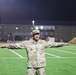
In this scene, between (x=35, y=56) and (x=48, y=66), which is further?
(x=48, y=66)

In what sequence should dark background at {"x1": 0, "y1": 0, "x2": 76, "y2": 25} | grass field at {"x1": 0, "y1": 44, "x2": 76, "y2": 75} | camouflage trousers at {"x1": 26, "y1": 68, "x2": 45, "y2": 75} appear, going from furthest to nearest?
1. dark background at {"x1": 0, "y1": 0, "x2": 76, "y2": 25}
2. grass field at {"x1": 0, "y1": 44, "x2": 76, "y2": 75}
3. camouflage trousers at {"x1": 26, "y1": 68, "x2": 45, "y2": 75}

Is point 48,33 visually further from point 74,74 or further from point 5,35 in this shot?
point 74,74

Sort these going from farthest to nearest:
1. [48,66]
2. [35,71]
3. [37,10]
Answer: [37,10] < [48,66] < [35,71]

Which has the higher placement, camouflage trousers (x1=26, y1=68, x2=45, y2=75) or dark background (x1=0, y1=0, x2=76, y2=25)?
dark background (x1=0, y1=0, x2=76, y2=25)

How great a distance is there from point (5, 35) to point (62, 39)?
63.2ft

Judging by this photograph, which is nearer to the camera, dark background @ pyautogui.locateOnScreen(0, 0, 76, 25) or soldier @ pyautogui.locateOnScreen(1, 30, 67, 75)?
soldier @ pyautogui.locateOnScreen(1, 30, 67, 75)

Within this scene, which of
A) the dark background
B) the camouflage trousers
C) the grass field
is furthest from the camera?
the dark background

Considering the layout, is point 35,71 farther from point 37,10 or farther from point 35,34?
point 37,10

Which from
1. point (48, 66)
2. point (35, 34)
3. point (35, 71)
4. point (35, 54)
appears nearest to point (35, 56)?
point (35, 54)

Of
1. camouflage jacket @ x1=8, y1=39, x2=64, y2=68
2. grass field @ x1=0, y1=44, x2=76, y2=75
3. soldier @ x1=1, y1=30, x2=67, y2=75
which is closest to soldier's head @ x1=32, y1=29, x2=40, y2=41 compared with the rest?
soldier @ x1=1, y1=30, x2=67, y2=75

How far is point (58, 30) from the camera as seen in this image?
8369 cm

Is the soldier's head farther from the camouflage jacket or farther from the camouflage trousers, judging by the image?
the camouflage trousers

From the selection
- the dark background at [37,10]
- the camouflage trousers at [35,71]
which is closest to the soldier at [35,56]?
the camouflage trousers at [35,71]

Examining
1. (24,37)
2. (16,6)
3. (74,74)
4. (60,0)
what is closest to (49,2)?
(60,0)
